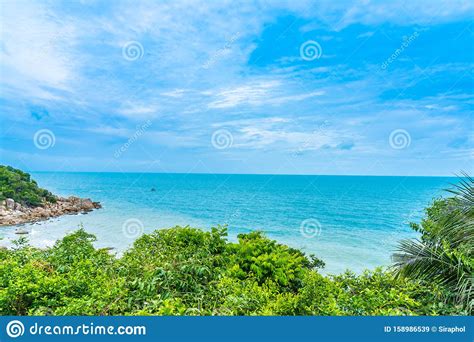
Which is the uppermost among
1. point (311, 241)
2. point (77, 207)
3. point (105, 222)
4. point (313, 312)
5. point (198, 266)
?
point (77, 207)

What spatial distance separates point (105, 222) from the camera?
19.2 metres

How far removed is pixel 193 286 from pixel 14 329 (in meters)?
1.55

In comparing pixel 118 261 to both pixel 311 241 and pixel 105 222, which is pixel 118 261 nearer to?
pixel 311 241

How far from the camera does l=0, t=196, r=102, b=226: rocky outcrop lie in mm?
17469

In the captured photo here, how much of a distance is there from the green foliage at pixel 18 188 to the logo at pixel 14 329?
19.1 m

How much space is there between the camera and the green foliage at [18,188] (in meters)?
18.9

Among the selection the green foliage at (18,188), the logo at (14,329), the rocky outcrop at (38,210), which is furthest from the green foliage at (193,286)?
the green foliage at (18,188)

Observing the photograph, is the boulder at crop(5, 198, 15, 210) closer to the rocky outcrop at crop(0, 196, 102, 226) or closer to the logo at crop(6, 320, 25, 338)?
the rocky outcrop at crop(0, 196, 102, 226)

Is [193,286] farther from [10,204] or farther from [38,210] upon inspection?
[38,210]

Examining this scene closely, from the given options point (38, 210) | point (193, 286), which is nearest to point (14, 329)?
point (193, 286)

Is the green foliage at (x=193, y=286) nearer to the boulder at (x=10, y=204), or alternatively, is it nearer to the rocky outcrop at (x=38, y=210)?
the rocky outcrop at (x=38, y=210)

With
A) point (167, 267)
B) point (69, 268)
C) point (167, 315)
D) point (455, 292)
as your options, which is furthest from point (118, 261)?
point (455, 292)

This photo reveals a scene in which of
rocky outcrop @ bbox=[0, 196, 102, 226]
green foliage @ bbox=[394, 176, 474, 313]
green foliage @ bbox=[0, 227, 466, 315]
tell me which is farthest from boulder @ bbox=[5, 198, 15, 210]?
green foliage @ bbox=[394, 176, 474, 313]

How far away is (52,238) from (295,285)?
1409 centimetres
